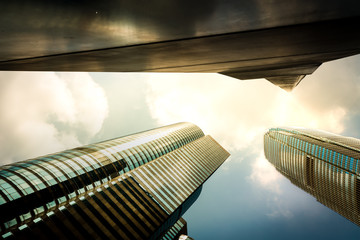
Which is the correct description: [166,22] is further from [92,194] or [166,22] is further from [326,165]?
[326,165]

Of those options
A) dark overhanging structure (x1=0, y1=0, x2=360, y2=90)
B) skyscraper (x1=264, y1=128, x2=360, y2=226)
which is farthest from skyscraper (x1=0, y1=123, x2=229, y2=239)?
skyscraper (x1=264, y1=128, x2=360, y2=226)

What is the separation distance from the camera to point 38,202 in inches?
1254

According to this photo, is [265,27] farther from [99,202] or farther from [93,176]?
[93,176]

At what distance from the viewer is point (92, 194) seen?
130 ft

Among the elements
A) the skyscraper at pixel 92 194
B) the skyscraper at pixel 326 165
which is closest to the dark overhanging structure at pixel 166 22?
the skyscraper at pixel 92 194

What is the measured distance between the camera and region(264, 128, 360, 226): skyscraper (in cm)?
9138

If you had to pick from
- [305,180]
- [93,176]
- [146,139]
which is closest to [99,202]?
[93,176]

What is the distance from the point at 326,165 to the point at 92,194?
388 ft

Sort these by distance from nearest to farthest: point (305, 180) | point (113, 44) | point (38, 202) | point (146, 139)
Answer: point (113, 44)
point (38, 202)
point (146, 139)
point (305, 180)

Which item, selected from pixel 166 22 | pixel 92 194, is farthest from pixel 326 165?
pixel 166 22

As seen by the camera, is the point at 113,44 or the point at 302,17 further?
the point at 113,44

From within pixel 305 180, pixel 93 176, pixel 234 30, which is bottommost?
pixel 305 180

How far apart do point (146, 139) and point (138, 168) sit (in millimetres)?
22678

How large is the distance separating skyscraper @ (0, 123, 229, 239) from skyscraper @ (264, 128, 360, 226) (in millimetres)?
79538
